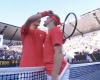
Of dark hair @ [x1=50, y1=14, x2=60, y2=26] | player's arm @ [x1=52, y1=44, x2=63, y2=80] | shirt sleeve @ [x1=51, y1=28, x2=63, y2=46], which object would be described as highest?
dark hair @ [x1=50, y1=14, x2=60, y2=26]

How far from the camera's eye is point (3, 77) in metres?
3.31

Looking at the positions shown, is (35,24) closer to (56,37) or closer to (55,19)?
(55,19)

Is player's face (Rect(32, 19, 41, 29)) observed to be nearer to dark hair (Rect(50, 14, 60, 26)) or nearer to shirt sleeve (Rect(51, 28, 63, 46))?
dark hair (Rect(50, 14, 60, 26))

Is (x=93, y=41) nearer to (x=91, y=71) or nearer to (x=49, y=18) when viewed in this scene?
(x=91, y=71)

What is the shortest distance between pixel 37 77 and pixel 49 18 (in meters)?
0.80

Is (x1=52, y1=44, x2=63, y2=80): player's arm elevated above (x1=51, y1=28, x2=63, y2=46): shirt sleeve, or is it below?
below

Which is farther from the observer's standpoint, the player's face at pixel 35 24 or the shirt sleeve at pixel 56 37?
the player's face at pixel 35 24

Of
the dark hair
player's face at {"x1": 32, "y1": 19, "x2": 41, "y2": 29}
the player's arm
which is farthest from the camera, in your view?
player's face at {"x1": 32, "y1": 19, "x2": 41, "y2": 29}

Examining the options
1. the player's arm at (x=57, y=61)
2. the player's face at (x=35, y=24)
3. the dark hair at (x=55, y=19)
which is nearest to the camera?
the player's arm at (x=57, y=61)

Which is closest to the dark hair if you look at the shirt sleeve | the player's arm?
the shirt sleeve

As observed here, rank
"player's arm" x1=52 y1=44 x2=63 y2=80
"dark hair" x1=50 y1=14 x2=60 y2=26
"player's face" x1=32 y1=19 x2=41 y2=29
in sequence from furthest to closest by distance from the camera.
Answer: "player's face" x1=32 y1=19 x2=41 y2=29 < "dark hair" x1=50 y1=14 x2=60 y2=26 < "player's arm" x1=52 y1=44 x2=63 y2=80

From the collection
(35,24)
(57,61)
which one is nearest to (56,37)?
(57,61)

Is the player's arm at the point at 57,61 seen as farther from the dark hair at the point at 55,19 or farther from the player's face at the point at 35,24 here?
the player's face at the point at 35,24

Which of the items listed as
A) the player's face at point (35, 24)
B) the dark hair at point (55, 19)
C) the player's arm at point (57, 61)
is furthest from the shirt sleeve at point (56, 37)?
the player's face at point (35, 24)
